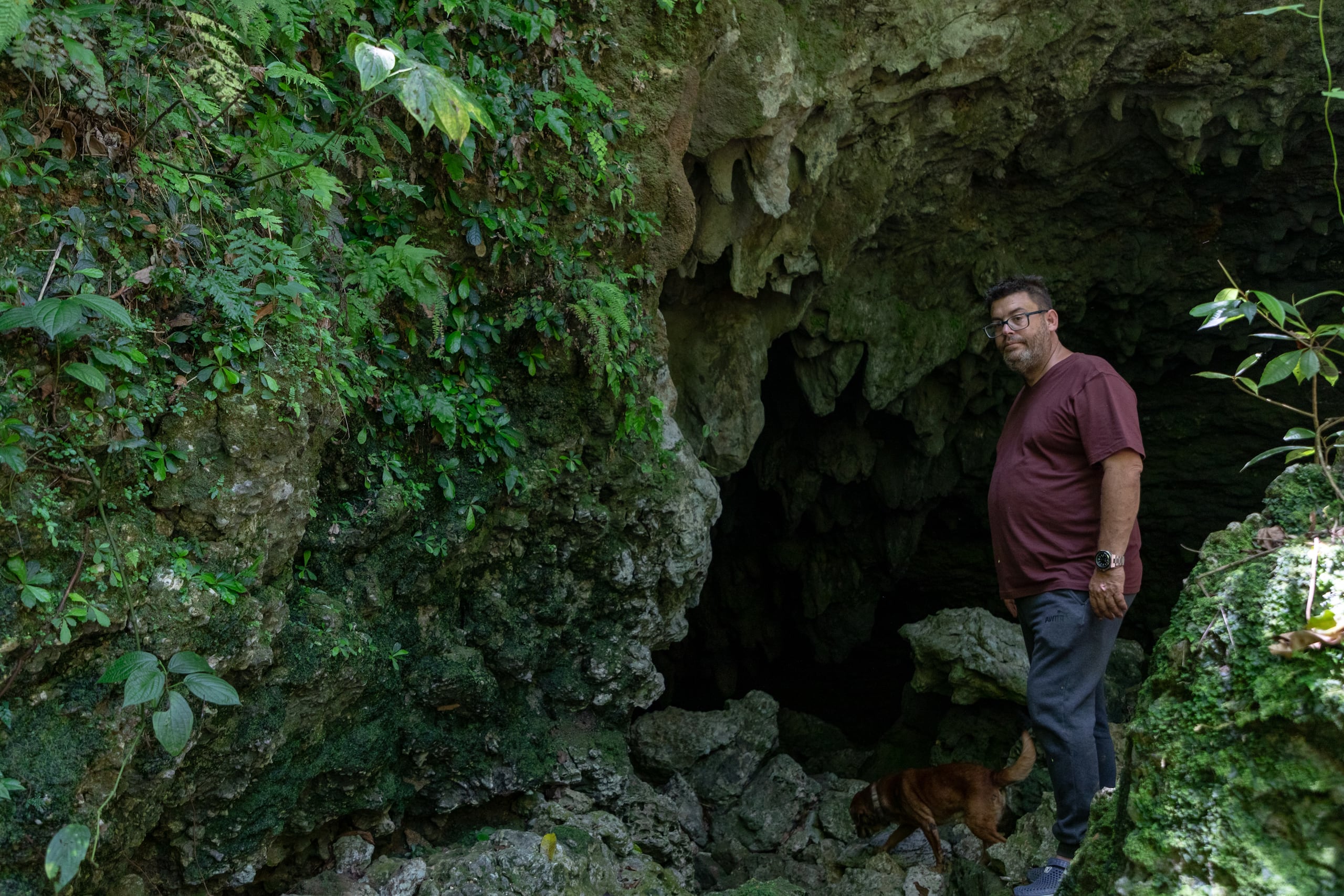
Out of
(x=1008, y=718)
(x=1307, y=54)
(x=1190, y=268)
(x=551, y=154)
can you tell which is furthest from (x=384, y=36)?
(x=1190, y=268)

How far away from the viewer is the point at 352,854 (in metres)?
3.33

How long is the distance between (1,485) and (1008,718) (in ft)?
20.1

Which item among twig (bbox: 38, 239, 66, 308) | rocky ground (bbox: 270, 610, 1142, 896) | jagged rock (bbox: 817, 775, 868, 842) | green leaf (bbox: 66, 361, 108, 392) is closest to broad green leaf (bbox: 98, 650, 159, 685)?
green leaf (bbox: 66, 361, 108, 392)

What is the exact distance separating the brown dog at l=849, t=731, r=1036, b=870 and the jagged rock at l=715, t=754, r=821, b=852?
90 cm

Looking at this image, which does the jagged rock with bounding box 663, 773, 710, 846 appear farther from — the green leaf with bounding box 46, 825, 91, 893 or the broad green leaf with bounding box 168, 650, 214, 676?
the green leaf with bounding box 46, 825, 91, 893

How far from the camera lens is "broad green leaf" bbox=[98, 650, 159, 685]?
2160 mm

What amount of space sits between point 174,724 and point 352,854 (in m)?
1.49

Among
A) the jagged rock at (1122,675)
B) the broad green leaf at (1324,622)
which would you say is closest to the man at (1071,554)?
the broad green leaf at (1324,622)

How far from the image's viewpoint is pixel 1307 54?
6410mm

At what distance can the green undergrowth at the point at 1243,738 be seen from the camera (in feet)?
4.79

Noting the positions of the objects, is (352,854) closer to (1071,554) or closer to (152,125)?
(152,125)

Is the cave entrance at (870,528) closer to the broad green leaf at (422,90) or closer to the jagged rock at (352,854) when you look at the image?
the jagged rock at (352,854)

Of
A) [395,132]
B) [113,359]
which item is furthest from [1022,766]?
[113,359]

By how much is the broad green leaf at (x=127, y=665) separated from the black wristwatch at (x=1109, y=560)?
2760mm
